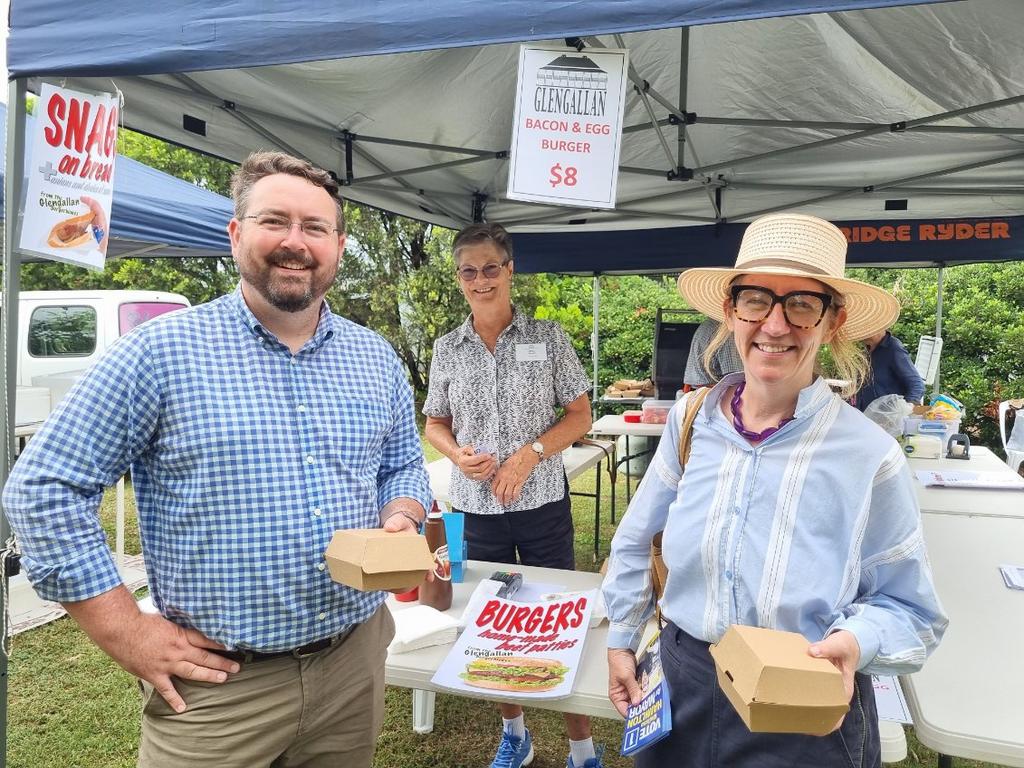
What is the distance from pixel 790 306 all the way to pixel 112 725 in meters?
3.39

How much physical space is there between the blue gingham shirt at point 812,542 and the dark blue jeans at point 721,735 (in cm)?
7

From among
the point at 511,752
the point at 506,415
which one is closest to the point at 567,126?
the point at 506,415

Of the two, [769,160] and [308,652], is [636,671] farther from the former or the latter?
[769,160]

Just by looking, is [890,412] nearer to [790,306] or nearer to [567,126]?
[567,126]

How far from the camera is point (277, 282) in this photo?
1.38 m

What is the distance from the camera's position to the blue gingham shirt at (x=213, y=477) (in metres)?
1.17

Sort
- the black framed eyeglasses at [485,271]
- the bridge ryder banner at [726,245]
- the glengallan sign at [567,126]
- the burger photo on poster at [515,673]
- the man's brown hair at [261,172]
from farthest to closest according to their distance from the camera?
the bridge ryder banner at [726,245], the black framed eyeglasses at [485,271], the glengallan sign at [567,126], the burger photo on poster at [515,673], the man's brown hair at [261,172]

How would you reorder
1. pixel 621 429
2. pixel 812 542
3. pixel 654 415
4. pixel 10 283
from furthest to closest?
pixel 654 415 → pixel 621 429 → pixel 10 283 → pixel 812 542

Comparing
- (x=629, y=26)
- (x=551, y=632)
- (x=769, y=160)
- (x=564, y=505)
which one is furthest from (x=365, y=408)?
(x=769, y=160)

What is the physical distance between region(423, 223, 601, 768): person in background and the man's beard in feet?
3.66

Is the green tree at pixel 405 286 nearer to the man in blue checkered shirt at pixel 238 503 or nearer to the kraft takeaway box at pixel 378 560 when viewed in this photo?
the man in blue checkered shirt at pixel 238 503

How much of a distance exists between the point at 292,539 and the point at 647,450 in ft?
19.9

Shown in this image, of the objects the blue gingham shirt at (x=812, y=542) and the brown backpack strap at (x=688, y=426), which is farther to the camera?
the brown backpack strap at (x=688, y=426)

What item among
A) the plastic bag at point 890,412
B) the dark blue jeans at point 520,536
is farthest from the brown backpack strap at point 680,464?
the plastic bag at point 890,412
